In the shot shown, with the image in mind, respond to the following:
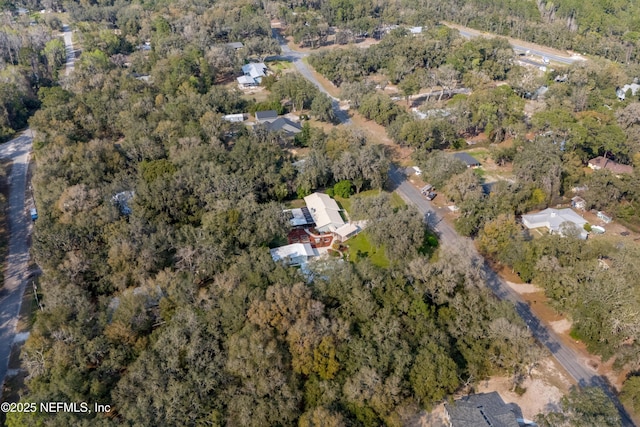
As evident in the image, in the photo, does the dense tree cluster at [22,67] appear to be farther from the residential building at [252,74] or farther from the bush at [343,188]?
the bush at [343,188]

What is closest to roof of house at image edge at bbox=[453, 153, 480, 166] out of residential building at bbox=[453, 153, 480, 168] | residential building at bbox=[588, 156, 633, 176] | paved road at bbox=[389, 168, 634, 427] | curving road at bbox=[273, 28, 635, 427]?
residential building at bbox=[453, 153, 480, 168]

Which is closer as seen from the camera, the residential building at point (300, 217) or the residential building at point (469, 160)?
the residential building at point (300, 217)

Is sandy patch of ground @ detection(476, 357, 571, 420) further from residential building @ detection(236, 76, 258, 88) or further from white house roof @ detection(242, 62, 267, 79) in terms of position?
white house roof @ detection(242, 62, 267, 79)

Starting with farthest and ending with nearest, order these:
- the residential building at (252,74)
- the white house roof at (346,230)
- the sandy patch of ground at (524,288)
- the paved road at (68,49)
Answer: the paved road at (68,49) → the residential building at (252,74) → the white house roof at (346,230) → the sandy patch of ground at (524,288)

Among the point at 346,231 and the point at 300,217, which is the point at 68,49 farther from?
the point at 346,231

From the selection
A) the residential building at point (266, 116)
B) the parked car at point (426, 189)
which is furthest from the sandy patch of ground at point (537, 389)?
the residential building at point (266, 116)

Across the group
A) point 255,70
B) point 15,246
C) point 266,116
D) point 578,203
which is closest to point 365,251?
point 578,203

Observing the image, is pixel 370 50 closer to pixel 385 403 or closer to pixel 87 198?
pixel 87 198
